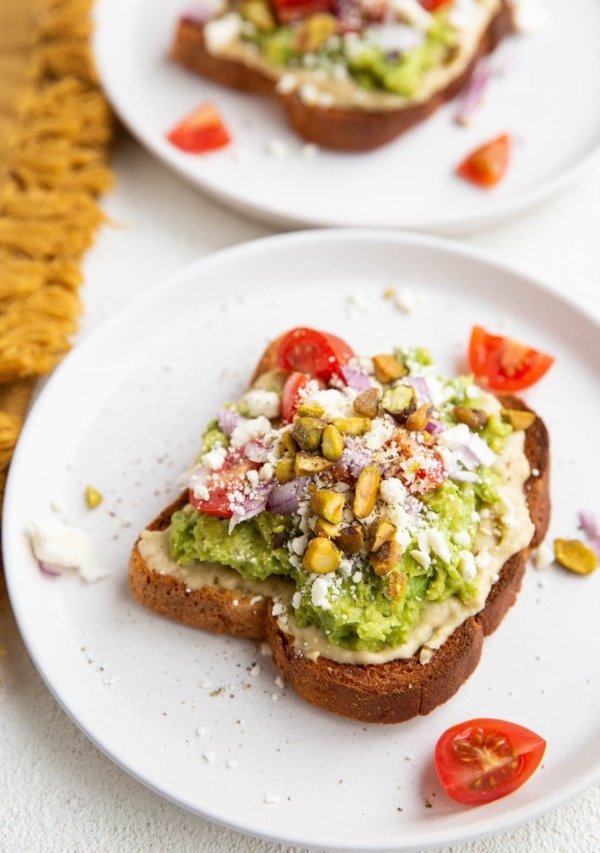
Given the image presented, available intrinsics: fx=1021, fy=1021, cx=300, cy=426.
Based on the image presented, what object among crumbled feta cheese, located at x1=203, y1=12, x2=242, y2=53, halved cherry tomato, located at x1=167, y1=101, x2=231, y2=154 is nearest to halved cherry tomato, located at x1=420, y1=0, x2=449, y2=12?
crumbled feta cheese, located at x1=203, y1=12, x2=242, y2=53

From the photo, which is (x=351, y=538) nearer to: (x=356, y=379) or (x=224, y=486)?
(x=224, y=486)

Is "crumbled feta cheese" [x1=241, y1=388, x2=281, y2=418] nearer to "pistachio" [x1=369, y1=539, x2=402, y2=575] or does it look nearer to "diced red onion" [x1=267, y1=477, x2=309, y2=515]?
"diced red onion" [x1=267, y1=477, x2=309, y2=515]

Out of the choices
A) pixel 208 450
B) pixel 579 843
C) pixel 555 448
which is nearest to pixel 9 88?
pixel 208 450

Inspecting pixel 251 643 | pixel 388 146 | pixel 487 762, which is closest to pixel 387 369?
pixel 251 643

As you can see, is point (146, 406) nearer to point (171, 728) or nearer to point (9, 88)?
point (171, 728)

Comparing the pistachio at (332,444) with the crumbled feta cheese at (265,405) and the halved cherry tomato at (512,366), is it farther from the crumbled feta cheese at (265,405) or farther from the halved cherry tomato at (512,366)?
the halved cherry tomato at (512,366)

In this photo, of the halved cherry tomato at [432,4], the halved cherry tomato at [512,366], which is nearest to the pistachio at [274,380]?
the halved cherry tomato at [512,366]
